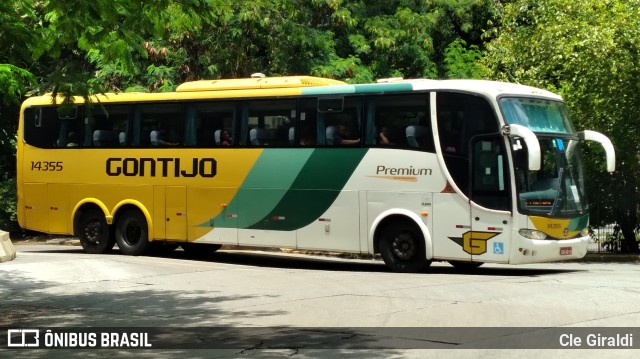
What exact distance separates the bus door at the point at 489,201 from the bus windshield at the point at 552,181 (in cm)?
26


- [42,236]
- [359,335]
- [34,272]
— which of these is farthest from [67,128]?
[359,335]

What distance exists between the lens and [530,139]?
17.7m

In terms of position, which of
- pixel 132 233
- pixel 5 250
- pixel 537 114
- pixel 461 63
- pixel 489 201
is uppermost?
pixel 461 63

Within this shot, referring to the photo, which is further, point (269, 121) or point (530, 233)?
point (269, 121)

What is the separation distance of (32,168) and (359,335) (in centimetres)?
1519

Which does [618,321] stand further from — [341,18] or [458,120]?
[341,18]

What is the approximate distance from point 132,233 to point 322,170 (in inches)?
212

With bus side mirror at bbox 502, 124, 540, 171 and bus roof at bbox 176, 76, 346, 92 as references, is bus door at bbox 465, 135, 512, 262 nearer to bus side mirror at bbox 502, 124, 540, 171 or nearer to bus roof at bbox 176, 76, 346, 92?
bus side mirror at bbox 502, 124, 540, 171

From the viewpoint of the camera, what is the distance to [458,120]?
18891mm

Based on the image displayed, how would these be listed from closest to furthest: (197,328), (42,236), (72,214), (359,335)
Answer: (359,335) → (197,328) → (72,214) → (42,236)

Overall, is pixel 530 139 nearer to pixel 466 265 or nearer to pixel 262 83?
pixel 466 265

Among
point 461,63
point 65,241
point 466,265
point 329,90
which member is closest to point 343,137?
point 329,90

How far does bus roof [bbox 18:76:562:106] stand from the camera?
62.0 feet

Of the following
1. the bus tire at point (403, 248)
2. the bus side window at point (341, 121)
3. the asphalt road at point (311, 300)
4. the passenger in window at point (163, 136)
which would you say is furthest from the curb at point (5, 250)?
the bus tire at point (403, 248)
